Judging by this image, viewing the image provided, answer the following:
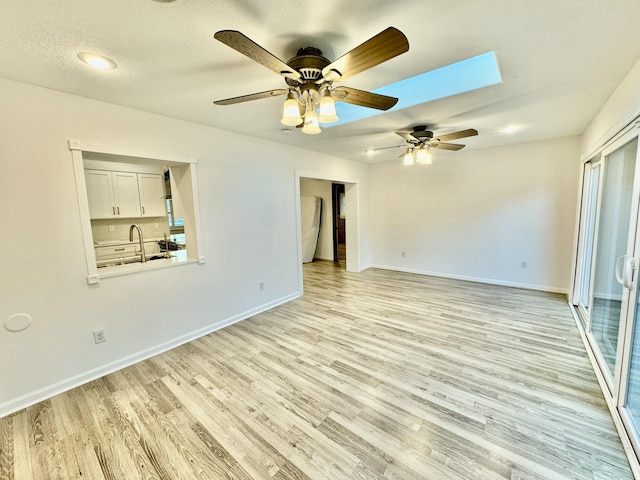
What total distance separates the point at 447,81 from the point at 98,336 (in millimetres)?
3842

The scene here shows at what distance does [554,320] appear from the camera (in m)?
3.24

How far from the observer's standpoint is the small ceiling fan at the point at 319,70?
1.18 meters

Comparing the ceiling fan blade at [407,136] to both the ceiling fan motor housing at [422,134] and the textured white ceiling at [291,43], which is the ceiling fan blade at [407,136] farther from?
the textured white ceiling at [291,43]

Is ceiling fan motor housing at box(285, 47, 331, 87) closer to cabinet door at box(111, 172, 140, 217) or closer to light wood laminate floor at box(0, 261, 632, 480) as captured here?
light wood laminate floor at box(0, 261, 632, 480)

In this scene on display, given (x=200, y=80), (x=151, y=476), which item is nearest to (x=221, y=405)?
(x=151, y=476)

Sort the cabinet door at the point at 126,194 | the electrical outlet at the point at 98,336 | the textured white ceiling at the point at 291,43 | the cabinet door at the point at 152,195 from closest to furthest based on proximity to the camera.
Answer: the textured white ceiling at the point at 291,43
the electrical outlet at the point at 98,336
the cabinet door at the point at 126,194
the cabinet door at the point at 152,195

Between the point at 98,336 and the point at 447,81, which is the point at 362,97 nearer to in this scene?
the point at 447,81

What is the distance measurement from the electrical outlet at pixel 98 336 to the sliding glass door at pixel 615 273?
3854mm

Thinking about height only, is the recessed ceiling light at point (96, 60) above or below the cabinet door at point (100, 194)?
above

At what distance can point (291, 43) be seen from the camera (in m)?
1.60

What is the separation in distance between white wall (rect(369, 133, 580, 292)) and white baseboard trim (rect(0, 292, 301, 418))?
3.72m

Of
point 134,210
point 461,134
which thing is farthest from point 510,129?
point 134,210

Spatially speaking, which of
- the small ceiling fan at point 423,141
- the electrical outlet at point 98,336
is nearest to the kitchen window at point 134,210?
the electrical outlet at point 98,336

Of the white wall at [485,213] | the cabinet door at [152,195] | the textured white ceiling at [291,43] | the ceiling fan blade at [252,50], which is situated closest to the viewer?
the ceiling fan blade at [252,50]
